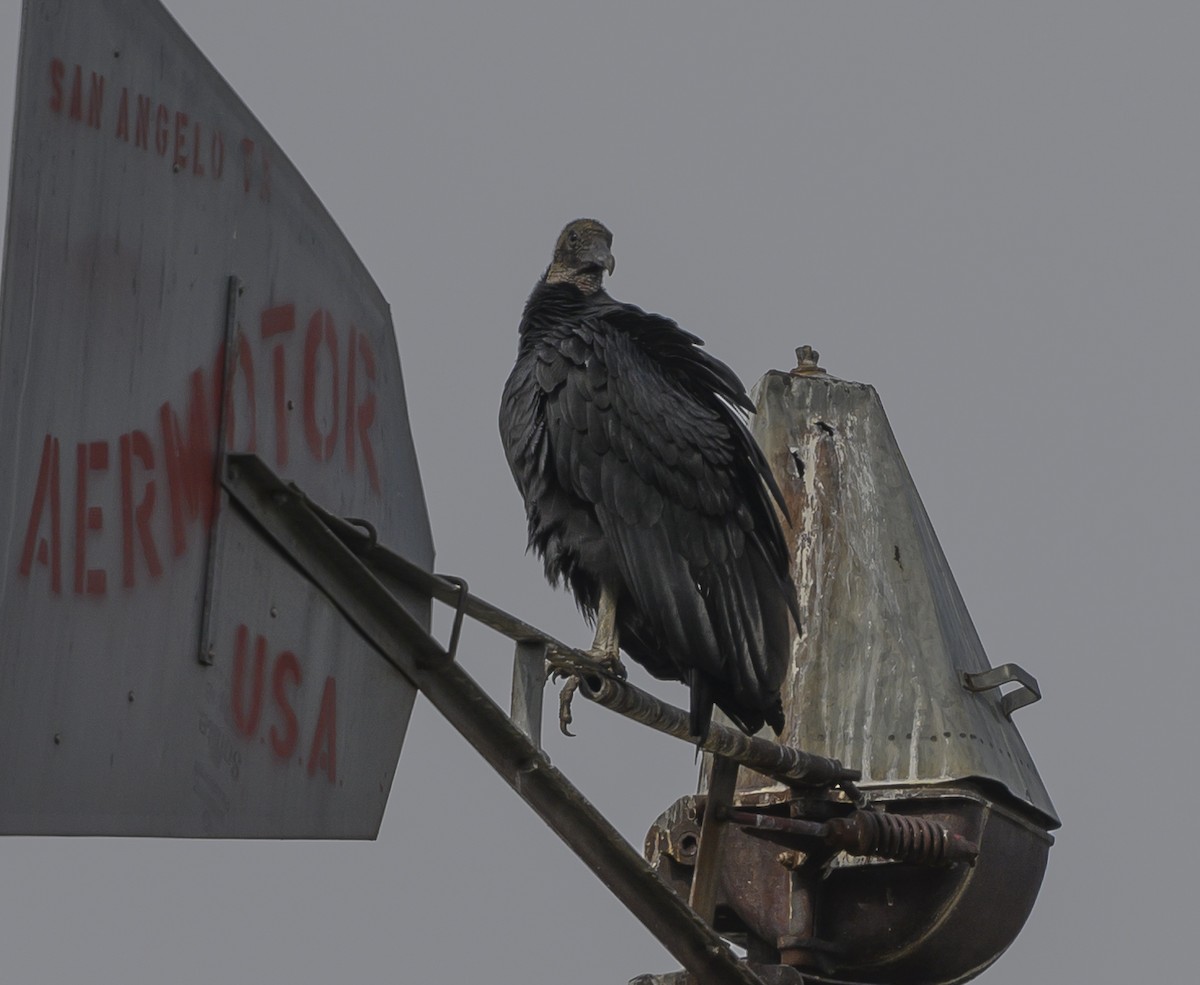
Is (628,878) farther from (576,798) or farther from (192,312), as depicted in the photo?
(192,312)

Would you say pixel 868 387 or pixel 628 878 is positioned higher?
pixel 868 387

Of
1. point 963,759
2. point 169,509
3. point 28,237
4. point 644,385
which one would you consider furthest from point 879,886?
point 28,237

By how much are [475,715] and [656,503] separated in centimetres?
190

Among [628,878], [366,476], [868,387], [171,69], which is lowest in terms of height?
[628,878]

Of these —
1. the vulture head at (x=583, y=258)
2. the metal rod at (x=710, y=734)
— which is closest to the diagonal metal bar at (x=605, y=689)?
the metal rod at (x=710, y=734)

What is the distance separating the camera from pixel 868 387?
741cm

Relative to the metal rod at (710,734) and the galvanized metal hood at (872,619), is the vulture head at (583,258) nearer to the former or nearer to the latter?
the galvanized metal hood at (872,619)

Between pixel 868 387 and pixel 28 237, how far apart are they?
5162 mm

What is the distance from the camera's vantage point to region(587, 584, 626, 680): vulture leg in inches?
223

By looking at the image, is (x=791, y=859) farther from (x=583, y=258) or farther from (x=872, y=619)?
(x=583, y=258)

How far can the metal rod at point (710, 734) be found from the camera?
520cm

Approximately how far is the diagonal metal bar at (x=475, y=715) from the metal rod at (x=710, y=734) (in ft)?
1.74

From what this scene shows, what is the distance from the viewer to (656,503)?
18.9 feet

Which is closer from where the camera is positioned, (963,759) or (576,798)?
(576,798)
